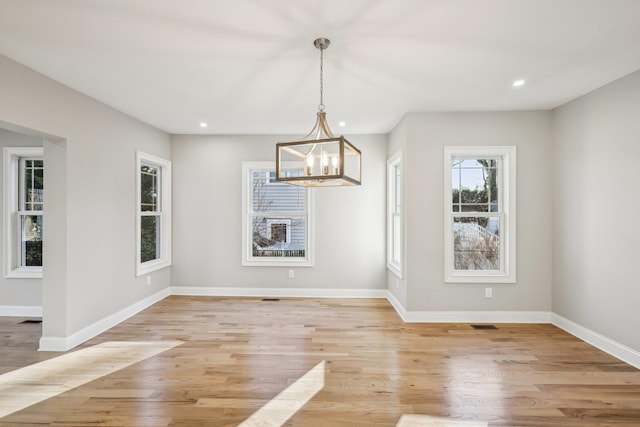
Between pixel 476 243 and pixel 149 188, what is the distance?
4.81 metres

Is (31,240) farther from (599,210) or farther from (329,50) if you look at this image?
(599,210)

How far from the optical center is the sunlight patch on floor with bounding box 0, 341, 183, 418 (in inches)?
101

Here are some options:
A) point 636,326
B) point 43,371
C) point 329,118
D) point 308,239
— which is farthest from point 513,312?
point 43,371

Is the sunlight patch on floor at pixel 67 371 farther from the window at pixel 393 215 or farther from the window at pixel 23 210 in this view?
the window at pixel 393 215

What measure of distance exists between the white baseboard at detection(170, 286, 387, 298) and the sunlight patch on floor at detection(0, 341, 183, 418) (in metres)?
1.94

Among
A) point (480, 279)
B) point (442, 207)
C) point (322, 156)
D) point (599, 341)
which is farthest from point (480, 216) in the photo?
point (322, 156)

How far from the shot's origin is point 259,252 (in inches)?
225

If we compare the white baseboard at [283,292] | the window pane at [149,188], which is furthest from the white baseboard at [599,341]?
the window pane at [149,188]

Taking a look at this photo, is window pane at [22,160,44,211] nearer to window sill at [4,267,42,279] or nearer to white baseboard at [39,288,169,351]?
window sill at [4,267,42,279]

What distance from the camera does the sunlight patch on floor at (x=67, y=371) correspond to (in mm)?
2564

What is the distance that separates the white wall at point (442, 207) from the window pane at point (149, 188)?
12.5ft

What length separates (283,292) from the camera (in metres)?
5.59

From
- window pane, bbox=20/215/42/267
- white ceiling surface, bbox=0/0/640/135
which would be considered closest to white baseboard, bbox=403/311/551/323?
white ceiling surface, bbox=0/0/640/135

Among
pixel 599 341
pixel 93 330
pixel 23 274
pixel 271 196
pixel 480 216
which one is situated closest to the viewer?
pixel 599 341
